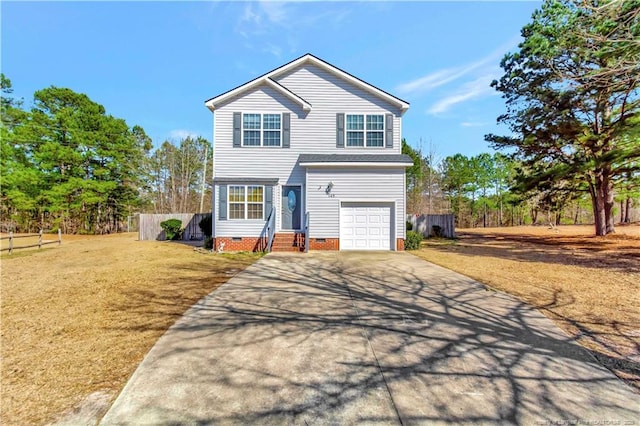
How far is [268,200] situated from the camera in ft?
43.6

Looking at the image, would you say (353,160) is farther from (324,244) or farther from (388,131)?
(324,244)

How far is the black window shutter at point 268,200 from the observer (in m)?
13.2

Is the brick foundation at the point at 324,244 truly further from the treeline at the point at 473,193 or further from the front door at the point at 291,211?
the treeline at the point at 473,193

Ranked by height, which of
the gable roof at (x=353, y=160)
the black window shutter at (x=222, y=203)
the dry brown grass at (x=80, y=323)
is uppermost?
the gable roof at (x=353, y=160)

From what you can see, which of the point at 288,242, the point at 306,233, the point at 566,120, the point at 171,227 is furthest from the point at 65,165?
the point at 566,120

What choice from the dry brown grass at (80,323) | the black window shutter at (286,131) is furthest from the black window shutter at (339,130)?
the dry brown grass at (80,323)

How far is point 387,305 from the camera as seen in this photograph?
527 centimetres

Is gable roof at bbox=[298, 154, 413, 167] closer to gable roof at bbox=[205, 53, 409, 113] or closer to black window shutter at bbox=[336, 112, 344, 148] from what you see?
black window shutter at bbox=[336, 112, 344, 148]

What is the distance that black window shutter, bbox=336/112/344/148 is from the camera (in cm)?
1382

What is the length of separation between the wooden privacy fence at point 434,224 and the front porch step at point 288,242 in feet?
37.2

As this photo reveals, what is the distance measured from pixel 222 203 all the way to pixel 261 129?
13.1ft

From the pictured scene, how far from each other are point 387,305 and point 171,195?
116 feet

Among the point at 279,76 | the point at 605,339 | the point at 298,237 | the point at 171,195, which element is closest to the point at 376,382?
the point at 605,339

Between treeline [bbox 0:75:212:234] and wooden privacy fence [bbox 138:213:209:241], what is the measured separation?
1033 centimetres
